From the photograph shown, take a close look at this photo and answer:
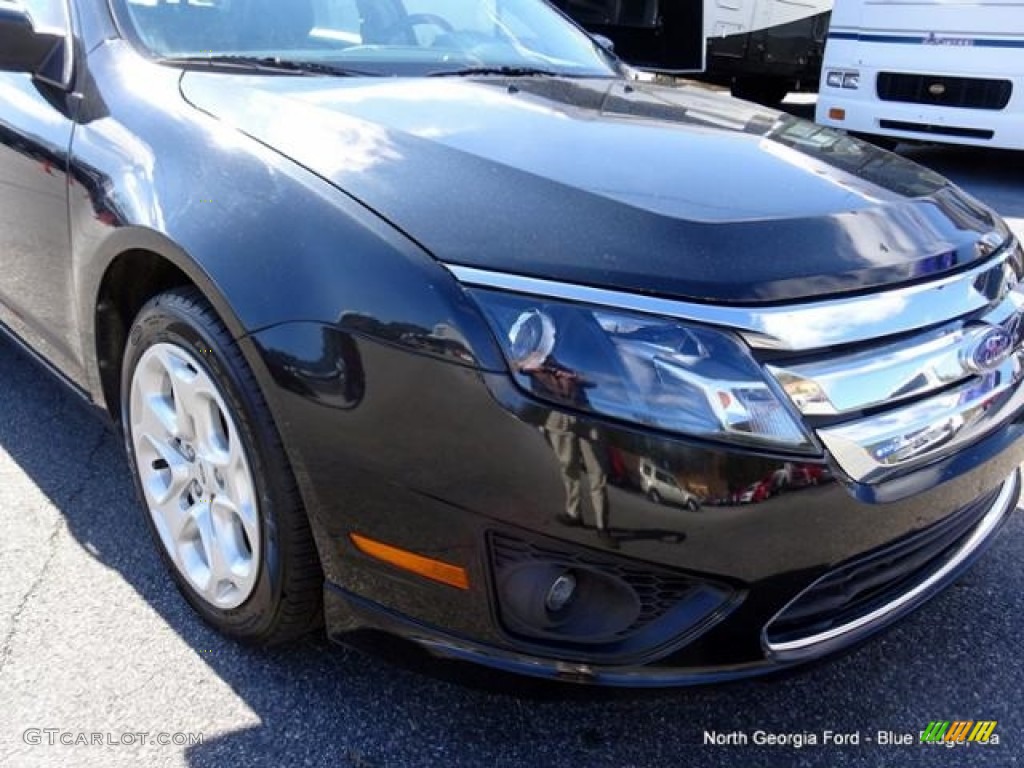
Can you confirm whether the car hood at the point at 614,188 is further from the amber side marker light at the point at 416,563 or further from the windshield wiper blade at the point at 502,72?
the amber side marker light at the point at 416,563

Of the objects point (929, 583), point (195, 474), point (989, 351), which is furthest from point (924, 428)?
point (195, 474)

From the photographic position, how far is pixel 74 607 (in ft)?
7.07

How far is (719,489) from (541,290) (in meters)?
0.40

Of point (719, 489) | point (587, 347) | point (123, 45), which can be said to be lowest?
point (719, 489)

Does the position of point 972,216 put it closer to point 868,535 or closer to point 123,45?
point 868,535

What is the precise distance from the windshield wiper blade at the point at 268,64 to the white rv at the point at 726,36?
17.4ft

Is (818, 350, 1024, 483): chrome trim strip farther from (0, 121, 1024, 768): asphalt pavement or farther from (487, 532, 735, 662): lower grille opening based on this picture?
(0, 121, 1024, 768): asphalt pavement

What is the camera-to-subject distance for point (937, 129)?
730 centimetres

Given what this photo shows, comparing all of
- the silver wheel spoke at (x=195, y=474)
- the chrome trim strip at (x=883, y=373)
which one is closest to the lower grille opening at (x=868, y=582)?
the chrome trim strip at (x=883, y=373)

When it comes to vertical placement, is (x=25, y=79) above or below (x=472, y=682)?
above

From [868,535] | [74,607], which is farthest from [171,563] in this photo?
[868,535]

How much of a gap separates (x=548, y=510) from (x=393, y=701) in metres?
0.74

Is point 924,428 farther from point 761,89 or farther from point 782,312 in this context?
point 761,89

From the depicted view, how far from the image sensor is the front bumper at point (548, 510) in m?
1.38
